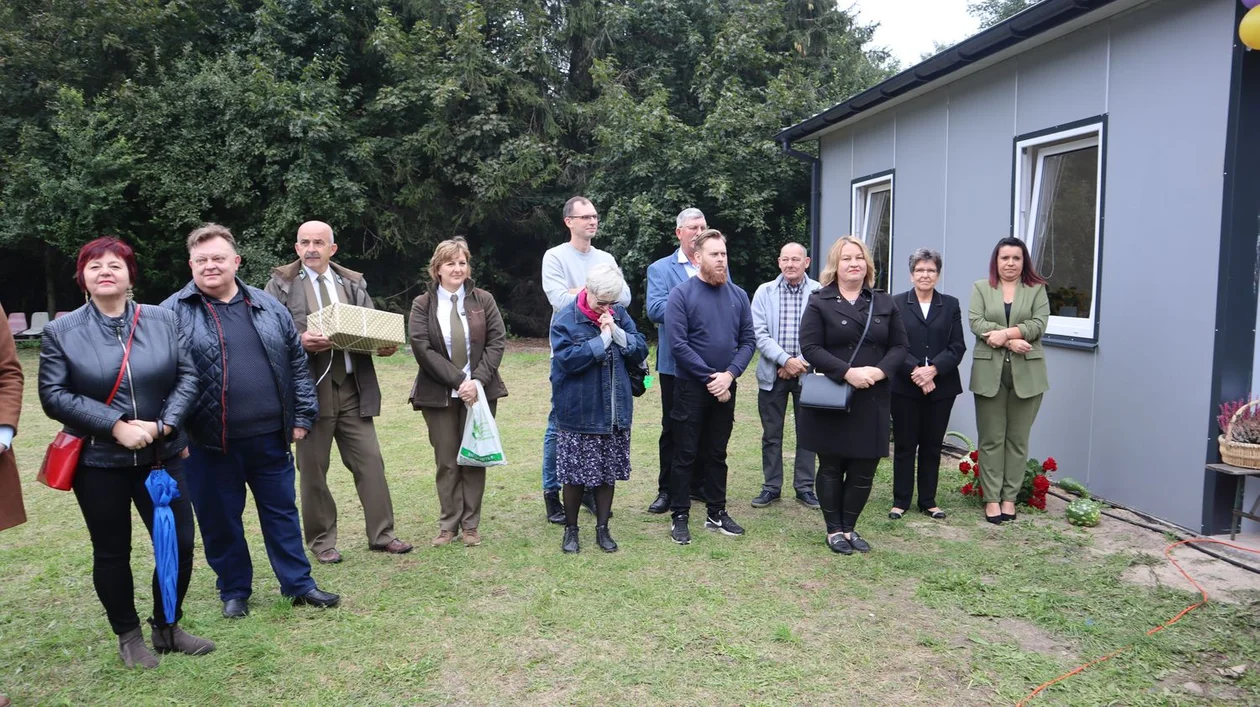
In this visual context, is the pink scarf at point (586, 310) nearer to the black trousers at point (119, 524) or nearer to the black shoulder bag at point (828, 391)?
the black shoulder bag at point (828, 391)

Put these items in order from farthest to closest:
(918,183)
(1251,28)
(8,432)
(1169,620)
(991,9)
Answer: (991,9)
(918,183)
(1251,28)
(1169,620)
(8,432)

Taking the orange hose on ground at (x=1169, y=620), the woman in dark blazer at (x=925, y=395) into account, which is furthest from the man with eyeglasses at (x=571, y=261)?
the orange hose on ground at (x=1169, y=620)

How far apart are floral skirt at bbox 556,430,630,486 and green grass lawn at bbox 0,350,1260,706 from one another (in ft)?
1.48

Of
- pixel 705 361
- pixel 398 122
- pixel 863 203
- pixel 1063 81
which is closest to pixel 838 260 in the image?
pixel 705 361

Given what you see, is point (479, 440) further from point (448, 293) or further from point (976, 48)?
point (976, 48)

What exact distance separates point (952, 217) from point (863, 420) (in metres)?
3.79

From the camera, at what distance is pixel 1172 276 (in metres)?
5.39

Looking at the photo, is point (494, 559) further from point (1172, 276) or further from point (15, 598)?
point (1172, 276)

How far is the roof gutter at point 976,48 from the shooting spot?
5895mm

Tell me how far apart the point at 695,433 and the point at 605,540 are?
33.1 inches

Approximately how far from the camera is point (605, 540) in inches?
203

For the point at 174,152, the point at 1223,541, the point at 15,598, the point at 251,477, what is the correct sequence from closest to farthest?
1. the point at 251,477
2. the point at 15,598
3. the point at 1223,541
4. the point at 174,152

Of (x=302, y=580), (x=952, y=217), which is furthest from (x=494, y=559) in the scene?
(x=952, y=217)

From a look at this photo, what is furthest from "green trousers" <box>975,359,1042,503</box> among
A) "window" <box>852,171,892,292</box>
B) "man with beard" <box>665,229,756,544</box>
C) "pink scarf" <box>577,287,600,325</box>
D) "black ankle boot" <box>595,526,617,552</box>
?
"window" <box>852,171,892,292</box>
